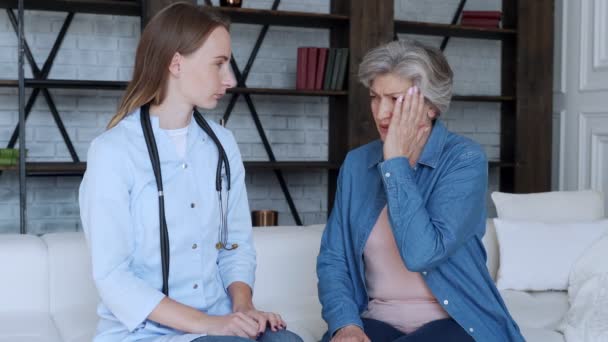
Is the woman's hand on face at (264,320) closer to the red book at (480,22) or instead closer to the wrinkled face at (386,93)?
the wrinkled face at (386,93)

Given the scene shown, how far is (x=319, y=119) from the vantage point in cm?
518

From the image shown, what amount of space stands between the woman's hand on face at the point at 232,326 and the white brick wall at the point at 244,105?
3296 mm

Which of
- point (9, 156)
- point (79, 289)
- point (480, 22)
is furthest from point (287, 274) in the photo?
point (480, 22)

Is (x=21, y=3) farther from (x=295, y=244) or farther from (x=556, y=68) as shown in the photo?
(x=556, y=68)

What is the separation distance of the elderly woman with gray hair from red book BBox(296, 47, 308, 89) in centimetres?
266

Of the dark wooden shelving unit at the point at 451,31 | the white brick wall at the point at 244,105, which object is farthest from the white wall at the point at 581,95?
the white brick wall at the point at 244,105

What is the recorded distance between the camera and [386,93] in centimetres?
193

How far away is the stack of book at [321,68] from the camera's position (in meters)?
4.63

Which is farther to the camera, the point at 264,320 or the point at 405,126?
the point at 405,126

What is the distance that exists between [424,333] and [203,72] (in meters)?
0.79

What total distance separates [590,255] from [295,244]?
45.0 inches

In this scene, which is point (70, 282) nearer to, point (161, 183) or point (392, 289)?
point (161, 183)

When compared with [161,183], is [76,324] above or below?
below

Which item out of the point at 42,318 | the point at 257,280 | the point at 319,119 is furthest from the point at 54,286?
the point at 319,119
